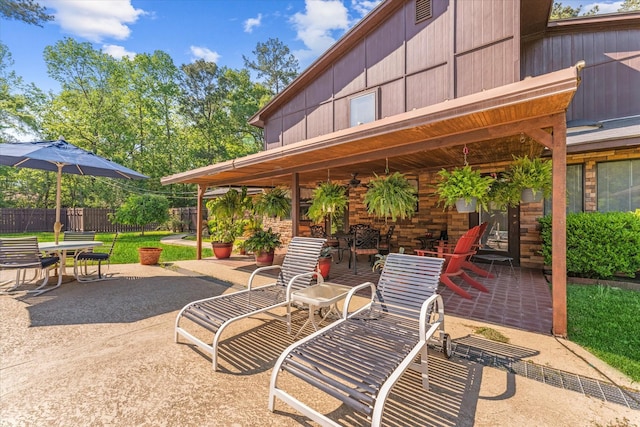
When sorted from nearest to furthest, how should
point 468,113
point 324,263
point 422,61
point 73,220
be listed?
point 468,113 → point 324,263 → point 422,61 → point 73,220

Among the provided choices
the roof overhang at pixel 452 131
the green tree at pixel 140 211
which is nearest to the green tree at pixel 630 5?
the roof overhang at pixel 452 131

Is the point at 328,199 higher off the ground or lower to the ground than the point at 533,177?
lower

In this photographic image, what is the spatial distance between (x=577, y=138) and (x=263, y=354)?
694cm

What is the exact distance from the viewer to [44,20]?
10781 millimetres

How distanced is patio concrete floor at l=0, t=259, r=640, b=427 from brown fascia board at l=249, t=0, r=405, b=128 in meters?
8.65

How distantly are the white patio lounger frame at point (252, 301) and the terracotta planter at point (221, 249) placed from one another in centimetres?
500

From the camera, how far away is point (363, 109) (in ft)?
30.0

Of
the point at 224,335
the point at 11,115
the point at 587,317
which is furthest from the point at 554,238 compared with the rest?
the point at 11,115

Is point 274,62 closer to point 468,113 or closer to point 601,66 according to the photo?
point 601,66

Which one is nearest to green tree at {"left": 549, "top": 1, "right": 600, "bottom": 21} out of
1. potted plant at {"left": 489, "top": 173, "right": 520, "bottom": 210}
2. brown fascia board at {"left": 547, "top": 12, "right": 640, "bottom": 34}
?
brown fascia board at {"left": 547, "top": 12, "right": 640, "bottom": 34}

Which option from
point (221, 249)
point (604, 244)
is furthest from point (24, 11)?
point (604, 244)

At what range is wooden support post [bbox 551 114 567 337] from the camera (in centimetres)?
305

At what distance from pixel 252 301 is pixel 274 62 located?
25557 millimetres

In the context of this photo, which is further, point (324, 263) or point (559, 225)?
point (324, 263)
